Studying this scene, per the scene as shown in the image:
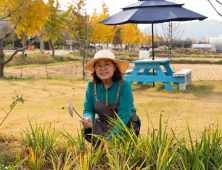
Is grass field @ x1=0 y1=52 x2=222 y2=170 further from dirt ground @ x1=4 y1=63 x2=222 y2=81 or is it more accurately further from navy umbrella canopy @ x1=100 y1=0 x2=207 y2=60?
dirt ground @ x1=4 y1=63 x2=222 y2=81

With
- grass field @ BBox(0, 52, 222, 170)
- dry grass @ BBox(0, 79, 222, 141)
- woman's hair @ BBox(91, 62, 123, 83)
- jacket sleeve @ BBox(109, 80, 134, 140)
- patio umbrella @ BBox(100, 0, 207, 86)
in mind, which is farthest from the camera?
patio umbrella @ BBox(100, 0, 207, 86)

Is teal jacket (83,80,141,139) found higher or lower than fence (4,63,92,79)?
higher

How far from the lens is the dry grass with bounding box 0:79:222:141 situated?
4203 millimetres

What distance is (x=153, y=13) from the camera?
23.8ft

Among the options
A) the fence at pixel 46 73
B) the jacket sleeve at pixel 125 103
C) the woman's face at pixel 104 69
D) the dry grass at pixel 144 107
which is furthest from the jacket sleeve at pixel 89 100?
the fence at pixel 46 73

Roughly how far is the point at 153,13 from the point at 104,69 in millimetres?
5266

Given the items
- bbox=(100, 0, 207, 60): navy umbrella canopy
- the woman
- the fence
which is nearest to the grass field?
the woman

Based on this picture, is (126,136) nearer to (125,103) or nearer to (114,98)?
(125,103)

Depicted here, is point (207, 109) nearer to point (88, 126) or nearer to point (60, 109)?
point (60, 109)

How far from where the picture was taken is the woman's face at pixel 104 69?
2.48 m

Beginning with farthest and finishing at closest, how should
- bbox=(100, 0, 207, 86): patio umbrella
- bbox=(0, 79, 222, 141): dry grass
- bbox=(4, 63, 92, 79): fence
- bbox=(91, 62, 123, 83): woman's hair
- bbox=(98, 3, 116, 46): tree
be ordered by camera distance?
bbox=(98, 3, 116, 46): tree, bbox=(4, 63, 92, 79): fence, bbox=(100, 0, 207, 86): patio umbrella, bbox=(0, 79, 222, 141): dry grass, bbox=(91, 62, 123, 83): woman's hair

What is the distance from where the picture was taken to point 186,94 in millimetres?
6926

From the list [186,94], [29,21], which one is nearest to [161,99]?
[186,94]

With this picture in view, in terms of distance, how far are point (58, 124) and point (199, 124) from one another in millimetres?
2295
